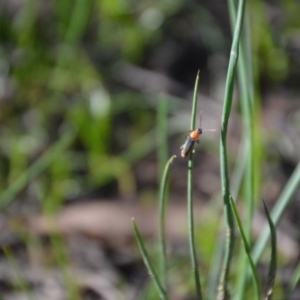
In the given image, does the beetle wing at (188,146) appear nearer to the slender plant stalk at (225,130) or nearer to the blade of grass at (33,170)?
the slender plant stalk at (225,130)

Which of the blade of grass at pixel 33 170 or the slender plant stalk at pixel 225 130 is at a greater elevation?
the slender plant stalk at pixel 225 130

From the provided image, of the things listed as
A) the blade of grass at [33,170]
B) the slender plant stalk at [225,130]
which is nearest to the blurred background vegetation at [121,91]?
the blade of grass at [33,170]

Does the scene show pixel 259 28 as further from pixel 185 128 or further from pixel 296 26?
→ pixel 185 128

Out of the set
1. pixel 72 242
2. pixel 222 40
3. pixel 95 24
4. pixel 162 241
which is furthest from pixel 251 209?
pixel 95 24

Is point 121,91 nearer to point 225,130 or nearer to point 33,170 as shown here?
point 33,170

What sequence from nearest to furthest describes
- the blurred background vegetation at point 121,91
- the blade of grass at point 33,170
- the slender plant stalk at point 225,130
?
the slender plant stalk at point 225,130 < the blade of grass at point 33,170 < the blurred background vegetation at point 121,91

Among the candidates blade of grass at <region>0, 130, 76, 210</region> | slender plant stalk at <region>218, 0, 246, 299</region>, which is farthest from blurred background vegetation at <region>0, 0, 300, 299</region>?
slender plant stalk at <region>218, 0, 246, 299</region>

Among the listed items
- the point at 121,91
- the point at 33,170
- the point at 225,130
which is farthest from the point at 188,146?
the point at 121,91

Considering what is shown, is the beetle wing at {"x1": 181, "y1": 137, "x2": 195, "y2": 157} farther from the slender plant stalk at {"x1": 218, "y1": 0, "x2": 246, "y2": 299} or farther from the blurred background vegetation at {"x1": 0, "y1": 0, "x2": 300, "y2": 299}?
the blurred background vegetation at {"x1": 0, "y1": 0, "x2": 300, "y2": 299}

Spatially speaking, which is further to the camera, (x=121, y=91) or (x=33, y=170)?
(x=121, y=91)
